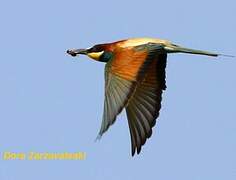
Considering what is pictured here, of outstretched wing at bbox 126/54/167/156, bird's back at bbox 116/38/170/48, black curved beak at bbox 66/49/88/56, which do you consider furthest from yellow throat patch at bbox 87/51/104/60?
outstretched wing at bbox 126/54/167/156

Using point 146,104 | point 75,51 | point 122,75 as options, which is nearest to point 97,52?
point 75,51

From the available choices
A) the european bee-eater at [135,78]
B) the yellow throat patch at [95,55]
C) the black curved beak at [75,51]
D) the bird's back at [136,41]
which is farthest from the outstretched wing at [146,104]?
A: the black curved beak at [75,51]

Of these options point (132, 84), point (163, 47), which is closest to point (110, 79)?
point (132, 84)

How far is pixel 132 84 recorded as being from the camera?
30.7 feet

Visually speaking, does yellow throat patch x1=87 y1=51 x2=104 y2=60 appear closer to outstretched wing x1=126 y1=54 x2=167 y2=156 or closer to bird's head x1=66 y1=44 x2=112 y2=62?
bird's head x1=66 y1=44 x2=112 y2=62

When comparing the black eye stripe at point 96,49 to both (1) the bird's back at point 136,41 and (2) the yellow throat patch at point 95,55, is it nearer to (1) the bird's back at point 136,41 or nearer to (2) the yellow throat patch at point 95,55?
(2) the yellow throat patch at point 95,55

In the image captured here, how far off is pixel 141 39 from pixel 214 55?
2.61 ft

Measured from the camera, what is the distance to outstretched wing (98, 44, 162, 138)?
9.02m

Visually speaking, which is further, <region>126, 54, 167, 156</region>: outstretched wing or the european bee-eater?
<region>126, 54, 167, 156</region>: outstretched wing

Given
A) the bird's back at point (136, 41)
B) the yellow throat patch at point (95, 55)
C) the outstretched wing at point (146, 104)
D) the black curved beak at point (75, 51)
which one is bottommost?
the outstretched wing at point (146, 104)

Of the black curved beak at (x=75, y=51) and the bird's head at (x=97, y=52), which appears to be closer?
the bird's head at (x=97, y=52)

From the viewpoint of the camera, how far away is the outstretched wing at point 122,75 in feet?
29.6

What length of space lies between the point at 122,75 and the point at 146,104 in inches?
38.2

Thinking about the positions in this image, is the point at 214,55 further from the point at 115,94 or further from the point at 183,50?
the point at 115,94
